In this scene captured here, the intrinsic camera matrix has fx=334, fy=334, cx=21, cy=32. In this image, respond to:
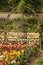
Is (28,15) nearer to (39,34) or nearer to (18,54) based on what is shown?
(39,34)

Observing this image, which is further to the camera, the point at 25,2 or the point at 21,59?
the point at 25,2

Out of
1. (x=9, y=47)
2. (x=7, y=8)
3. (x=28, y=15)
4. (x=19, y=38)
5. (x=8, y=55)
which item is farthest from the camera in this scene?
(x=7, y=8)

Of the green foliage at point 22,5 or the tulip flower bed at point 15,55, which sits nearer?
the tulip flower bed at point 15,55

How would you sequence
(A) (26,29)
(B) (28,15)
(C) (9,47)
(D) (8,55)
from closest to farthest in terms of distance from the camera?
1. (D) (8,55)
2. (C) (9,47)
3. (A) (26,29)
4. (B) (28,15)

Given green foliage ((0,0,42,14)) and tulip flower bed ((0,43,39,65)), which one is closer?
tulip flower bed ((0,43,39,65))

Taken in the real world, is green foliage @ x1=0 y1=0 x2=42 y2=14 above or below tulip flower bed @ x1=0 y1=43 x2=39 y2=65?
below

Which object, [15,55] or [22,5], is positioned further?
[22,5]

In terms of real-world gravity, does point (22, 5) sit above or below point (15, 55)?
below

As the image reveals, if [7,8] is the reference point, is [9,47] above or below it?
above

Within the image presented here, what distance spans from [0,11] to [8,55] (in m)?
17.6

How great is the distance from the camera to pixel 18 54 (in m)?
9.09

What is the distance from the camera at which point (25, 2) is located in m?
21.8

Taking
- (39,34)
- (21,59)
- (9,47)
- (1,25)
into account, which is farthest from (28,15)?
(21,59)

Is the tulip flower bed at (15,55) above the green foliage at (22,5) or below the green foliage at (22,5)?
above
